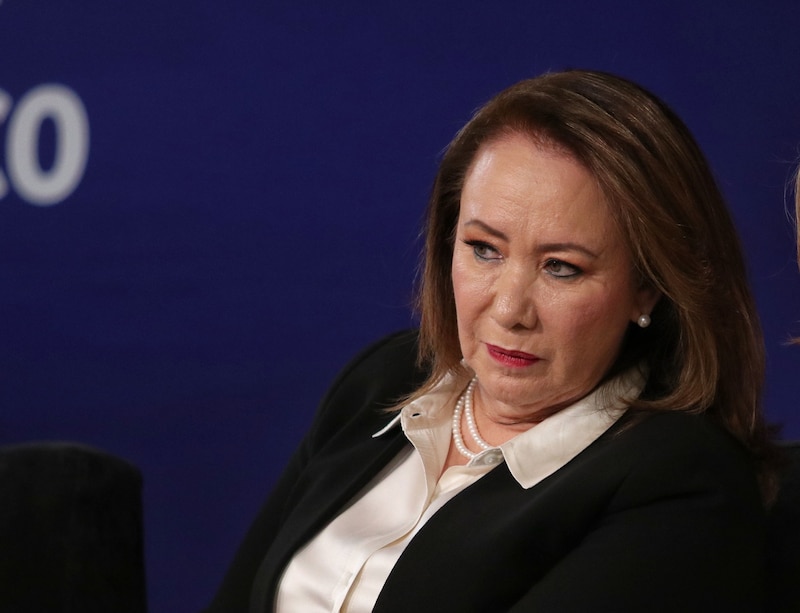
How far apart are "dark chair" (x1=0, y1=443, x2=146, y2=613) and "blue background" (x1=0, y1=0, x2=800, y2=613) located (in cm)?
73

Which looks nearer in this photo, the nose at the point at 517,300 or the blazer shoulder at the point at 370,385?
the nose at the point at 517,300

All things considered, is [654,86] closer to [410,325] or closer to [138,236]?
[410,325]

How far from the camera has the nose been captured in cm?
154

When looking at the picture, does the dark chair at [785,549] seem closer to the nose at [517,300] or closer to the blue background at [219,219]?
the nose at [517,300]

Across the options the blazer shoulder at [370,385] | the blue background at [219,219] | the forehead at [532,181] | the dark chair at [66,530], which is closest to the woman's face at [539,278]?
the forehead at [532,181]

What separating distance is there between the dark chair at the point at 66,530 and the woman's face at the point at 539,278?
2.43 feet

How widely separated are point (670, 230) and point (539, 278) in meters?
0.18

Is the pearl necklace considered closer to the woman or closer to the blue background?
the woman

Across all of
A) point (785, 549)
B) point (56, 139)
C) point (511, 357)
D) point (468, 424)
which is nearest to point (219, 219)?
point (56, 139)

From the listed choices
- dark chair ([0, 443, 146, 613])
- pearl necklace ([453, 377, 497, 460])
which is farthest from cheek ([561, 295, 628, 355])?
dark chair ([0, 443, 146, 613])

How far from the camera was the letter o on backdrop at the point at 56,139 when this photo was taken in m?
2.69

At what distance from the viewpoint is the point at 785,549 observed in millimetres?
1592

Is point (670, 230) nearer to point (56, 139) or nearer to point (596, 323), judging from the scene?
point (596, 323)

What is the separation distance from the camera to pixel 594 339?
1.56 meters
